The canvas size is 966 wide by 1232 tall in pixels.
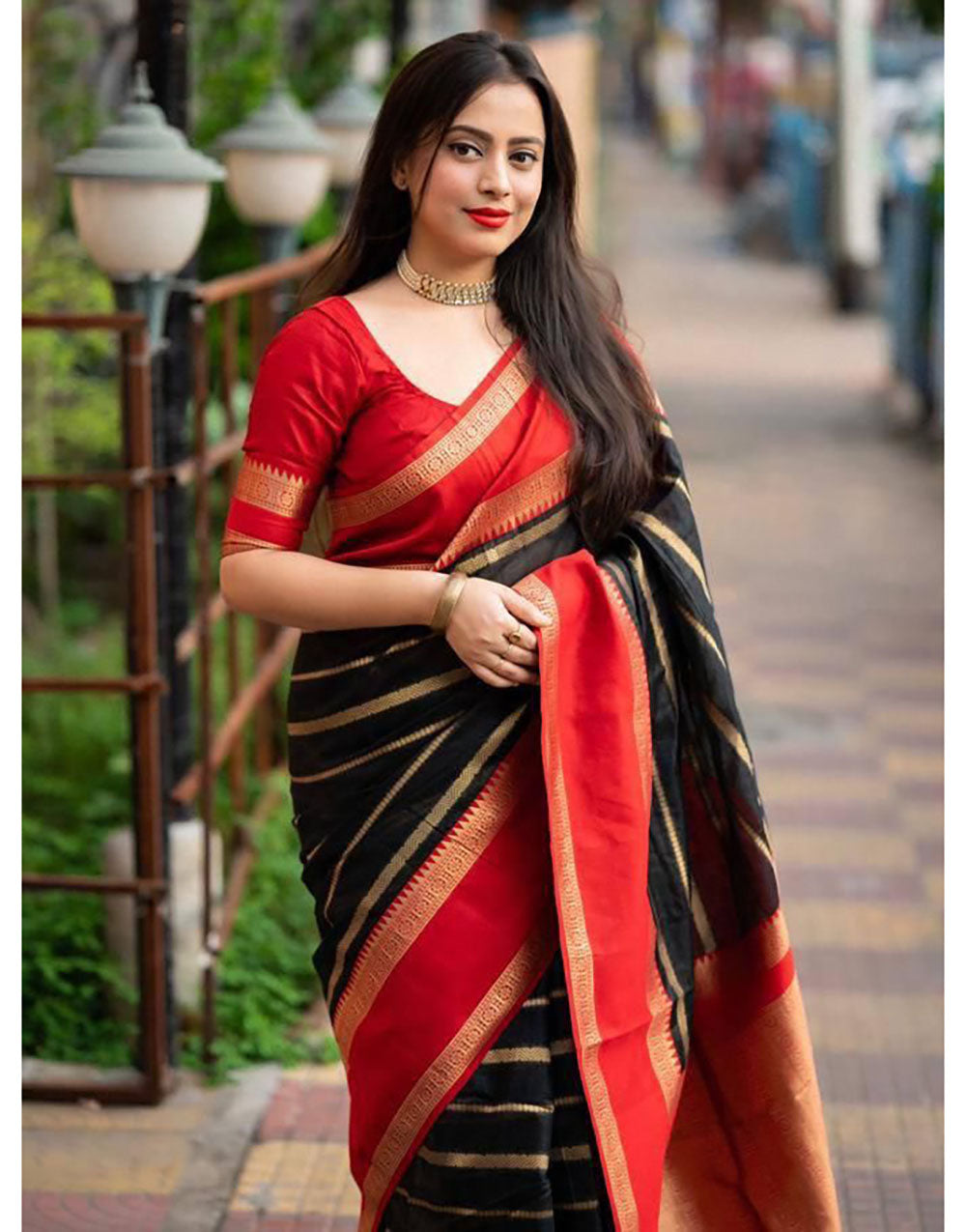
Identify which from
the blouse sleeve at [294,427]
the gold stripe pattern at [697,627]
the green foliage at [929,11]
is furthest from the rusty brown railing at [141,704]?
→ the green foliage at [929,11]

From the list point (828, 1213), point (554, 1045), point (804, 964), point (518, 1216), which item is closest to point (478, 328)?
point (554, 1045)

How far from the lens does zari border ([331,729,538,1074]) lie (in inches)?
99.4

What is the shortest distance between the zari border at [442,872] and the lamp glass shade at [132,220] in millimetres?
1556

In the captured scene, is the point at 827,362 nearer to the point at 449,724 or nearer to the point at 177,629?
the point at 177,629

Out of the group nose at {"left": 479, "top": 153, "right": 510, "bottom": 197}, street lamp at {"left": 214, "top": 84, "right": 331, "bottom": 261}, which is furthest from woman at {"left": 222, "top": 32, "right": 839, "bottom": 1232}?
street lamp at {"left": 214, "top": 84, "right": 331, "bottom": 261}

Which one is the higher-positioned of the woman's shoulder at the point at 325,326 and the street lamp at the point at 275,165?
the street lamp at the point at 275,165

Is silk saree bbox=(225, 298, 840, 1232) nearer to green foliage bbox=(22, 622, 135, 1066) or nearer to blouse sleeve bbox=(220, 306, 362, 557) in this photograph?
blouse sleeve bbox=(220, 306, 362, 557)

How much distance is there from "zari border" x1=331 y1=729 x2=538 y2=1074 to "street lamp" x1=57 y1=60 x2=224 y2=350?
Answer: 1529 mm

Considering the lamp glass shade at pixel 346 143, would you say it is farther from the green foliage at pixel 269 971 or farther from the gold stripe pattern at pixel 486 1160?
the gold stripe pattern at pixel 486 1160

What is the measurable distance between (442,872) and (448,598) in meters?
0.34

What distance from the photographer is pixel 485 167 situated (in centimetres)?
248

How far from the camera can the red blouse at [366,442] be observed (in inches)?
98.0

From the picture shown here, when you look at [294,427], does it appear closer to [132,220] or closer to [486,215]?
[486,215]

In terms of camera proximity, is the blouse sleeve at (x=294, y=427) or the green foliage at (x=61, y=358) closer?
the blouse sleeve at (x=294, y=427)
